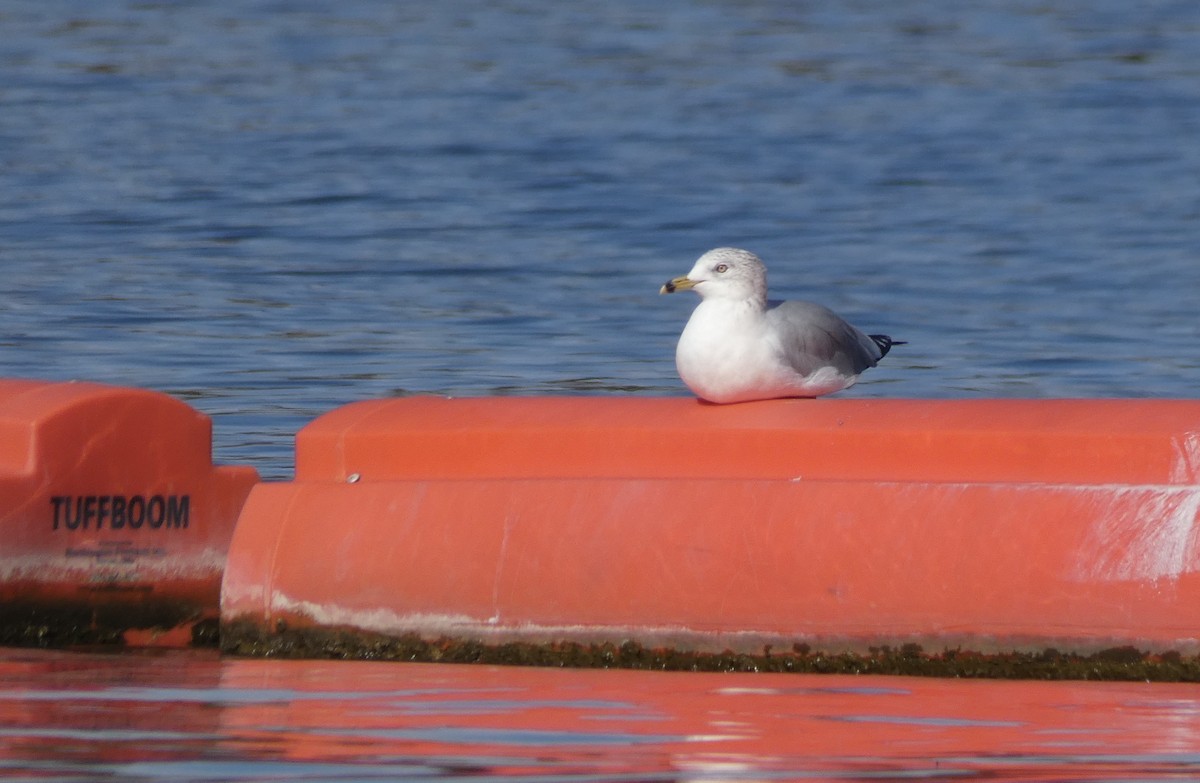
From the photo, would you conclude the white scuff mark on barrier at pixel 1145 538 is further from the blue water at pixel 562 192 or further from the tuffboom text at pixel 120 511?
the blue water at pixel 562 192

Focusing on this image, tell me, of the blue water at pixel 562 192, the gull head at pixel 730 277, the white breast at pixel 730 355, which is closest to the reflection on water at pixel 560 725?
the white breast at pixel 730 355

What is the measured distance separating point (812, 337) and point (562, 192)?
1299cm

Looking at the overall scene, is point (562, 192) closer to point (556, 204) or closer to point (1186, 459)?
point (556, 204)

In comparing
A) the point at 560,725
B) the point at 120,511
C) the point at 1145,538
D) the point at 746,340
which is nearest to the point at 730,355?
the point at 746,340

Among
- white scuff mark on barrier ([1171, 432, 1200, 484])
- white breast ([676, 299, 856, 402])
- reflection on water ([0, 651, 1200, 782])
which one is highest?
white breast ([676, 299, 856, 402])

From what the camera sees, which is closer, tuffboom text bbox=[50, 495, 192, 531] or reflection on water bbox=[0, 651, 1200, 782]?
reflection on water bbox=[0, 651, 1200, 782]

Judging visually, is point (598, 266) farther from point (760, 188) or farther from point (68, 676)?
point (68, 676)

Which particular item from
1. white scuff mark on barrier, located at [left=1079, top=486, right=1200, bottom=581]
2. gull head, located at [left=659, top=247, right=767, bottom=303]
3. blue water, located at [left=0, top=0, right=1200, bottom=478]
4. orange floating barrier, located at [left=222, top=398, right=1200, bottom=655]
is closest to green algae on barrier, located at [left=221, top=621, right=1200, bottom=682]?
orange floating barrier, located at [left=222, top=398, right=1200, bottom=655]

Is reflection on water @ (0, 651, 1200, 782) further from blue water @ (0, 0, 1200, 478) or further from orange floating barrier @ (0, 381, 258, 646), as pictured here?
blue water @ (0, 0, 1200, 478)

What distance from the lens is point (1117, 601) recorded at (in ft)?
20.2

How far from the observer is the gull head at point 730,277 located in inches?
267

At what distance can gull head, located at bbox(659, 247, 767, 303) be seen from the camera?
22.2 feet

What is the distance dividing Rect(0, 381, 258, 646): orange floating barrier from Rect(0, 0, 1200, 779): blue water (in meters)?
0.50

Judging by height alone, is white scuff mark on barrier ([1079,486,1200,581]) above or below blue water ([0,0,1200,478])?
below
